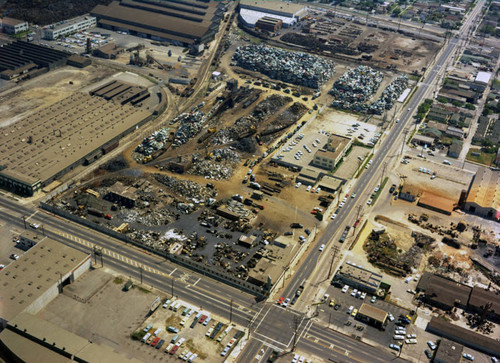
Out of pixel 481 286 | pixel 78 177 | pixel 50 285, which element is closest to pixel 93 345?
pixel 50 285

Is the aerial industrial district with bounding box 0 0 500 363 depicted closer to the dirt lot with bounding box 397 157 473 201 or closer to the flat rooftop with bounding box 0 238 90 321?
the flat rooftop with bounding box 0 238 90 321

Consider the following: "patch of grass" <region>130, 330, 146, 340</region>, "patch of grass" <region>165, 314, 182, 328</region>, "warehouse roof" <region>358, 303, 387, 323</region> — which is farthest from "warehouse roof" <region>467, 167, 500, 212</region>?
"patch of grass" <region>130, 330, 146, 340</region>

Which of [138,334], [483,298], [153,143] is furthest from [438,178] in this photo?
[138,334]

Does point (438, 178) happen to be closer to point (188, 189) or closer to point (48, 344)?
point (188, 189)

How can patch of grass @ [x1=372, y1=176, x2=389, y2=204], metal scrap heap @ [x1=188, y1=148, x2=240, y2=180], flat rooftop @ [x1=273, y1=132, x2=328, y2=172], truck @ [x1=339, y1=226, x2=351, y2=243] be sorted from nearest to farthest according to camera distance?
truck @ [x1=339, y1=226, x2=351, y2=243]
patch of grass @ [x1=372, y1=176, x2=389, y2=204]
metal scrap heap @ [x1=188, y1=148, x2=240, y2=180]
flat rooftop @ [x1=273, y1=132, x2=328, y2=172]

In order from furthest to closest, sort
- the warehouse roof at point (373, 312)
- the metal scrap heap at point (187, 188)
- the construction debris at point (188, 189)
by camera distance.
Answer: the metal scrap heap at point (187, 188), the construction debris at point (188, 189), the warehouse roof at point (373, 312)

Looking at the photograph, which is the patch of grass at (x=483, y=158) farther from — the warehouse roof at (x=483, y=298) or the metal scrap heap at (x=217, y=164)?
the metal scrap heap at (x=217, y=164)

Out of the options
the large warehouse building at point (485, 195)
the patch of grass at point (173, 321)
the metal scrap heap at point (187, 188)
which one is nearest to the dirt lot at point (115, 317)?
the patch of grass at point (173, 321)
